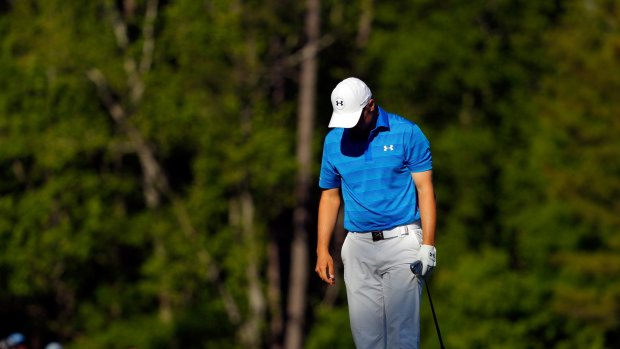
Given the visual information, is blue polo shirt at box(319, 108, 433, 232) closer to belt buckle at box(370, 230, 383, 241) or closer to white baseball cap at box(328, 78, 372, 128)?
belt buckle at box(370, 230, 383, 241)

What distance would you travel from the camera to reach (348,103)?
24.6 ft

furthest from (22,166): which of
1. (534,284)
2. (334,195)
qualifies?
(334,195)

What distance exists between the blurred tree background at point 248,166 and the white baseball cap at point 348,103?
21.5 meters

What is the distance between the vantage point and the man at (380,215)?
7.74m

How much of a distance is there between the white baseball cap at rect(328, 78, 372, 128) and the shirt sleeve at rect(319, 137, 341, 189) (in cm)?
56

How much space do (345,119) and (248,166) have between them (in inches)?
908

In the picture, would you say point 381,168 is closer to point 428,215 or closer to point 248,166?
point 428,215

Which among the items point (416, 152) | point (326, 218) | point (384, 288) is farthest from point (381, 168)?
point (384, 288)

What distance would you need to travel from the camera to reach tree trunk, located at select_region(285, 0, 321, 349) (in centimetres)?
3106

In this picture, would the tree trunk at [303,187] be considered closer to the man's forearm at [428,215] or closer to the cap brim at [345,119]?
the man's forearm at [428,215]

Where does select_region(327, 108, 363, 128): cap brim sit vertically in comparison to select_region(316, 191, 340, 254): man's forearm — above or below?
above

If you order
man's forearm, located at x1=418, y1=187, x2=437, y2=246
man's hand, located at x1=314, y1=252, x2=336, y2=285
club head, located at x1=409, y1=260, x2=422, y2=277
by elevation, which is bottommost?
man's hand, located at x1=314, y1=252, x2=336, y2=285

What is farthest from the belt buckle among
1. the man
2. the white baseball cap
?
the white baseball cap

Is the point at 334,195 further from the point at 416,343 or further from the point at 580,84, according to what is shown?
the point at 580,84
